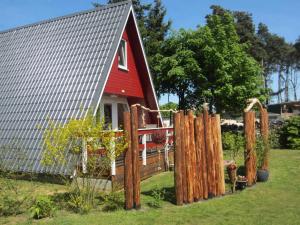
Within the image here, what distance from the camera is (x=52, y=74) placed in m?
15.1

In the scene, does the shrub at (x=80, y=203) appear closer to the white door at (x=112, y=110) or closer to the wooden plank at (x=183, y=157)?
the wooden plank at (x=183, y=157)

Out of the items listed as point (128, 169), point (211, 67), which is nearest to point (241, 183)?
point (128, 169)

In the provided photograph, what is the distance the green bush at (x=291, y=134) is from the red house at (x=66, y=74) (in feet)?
31.3

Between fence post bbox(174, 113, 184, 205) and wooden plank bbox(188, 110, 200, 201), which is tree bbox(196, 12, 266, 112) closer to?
wooden plank bbox(188, 110, 200, 201)

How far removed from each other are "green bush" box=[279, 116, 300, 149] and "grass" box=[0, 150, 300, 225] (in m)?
13.1

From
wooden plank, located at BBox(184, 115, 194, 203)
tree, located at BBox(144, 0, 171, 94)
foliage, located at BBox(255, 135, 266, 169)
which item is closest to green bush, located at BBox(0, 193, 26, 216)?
wooden plank, located at BBox(184, 115, 194, 203)

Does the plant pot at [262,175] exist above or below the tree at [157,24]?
below

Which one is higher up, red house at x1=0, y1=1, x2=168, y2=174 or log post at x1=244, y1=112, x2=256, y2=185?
red house at x1=0, y1=1, x2=168, y2=174

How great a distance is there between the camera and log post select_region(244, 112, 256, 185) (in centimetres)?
1165

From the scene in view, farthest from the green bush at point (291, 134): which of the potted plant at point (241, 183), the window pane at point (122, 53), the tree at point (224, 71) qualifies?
the potted plant at point (241, 183)

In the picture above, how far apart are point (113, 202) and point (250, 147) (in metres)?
4.75

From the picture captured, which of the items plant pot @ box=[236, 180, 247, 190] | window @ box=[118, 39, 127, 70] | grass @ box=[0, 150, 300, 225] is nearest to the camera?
grass @ box=[0, 150, 300, 225]

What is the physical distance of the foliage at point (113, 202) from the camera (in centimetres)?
904

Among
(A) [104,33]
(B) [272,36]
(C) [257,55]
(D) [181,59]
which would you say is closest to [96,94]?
(A) [104,33]
